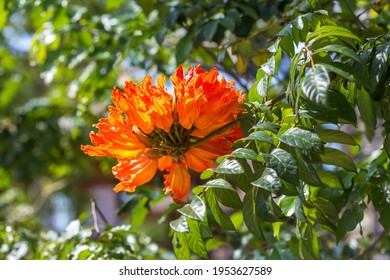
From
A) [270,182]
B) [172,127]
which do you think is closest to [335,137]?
[270,182]

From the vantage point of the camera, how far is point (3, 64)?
14.1 feet

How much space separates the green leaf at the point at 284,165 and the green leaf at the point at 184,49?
96 centimetres

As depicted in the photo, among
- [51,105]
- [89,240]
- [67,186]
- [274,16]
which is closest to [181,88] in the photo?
[89,240]

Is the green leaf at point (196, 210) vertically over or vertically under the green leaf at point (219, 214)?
over

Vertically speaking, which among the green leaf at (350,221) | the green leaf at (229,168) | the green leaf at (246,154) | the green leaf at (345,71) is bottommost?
the green leaf at (350,221)

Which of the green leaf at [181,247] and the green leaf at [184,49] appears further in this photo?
Answer: the green leaf at [184,49]

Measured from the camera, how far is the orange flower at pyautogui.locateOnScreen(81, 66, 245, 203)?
1146mm

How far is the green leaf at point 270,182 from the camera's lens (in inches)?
39.7

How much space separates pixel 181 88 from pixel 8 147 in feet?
10.1

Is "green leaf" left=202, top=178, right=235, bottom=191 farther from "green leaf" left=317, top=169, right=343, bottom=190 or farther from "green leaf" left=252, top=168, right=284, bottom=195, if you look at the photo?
"green leaf" left=317, top=169, right=343, bottom=190

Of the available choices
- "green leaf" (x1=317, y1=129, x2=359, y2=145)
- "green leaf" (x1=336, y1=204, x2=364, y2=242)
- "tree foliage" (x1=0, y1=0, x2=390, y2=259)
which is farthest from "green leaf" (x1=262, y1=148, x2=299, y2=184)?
"green leaf" (x1=336, y1=204, x2=364, y2=242)

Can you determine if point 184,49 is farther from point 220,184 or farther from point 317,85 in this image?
point 317,85

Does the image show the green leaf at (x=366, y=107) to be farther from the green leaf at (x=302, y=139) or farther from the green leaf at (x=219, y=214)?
the green leaf at (x=219, y=214)

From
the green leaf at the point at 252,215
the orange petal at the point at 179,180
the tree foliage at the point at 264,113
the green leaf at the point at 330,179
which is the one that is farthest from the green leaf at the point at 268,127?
the green leaf at the point at 330,179
